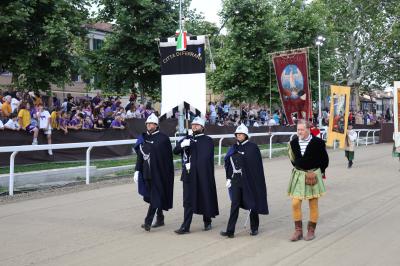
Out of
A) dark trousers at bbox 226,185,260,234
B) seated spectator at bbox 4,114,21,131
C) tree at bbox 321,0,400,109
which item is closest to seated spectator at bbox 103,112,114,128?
seated spectator at bbox 4,114,21,131

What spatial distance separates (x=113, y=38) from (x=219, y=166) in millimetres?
10189

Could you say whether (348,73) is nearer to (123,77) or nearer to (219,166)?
(123,77)

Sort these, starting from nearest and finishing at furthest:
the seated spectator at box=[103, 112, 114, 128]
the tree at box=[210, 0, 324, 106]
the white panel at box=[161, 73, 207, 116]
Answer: the white panel at box=[161, 73, 207, 116] < the seated spectator at box=[103, 112, 114, 128] < the tree at box=[210, 0, 324, 106]

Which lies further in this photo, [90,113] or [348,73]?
[348,73]

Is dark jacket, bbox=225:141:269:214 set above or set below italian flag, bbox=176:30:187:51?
below

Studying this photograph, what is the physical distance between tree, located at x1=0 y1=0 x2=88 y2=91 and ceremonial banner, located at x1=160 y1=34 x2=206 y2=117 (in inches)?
201

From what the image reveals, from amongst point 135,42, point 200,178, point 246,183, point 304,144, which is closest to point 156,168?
point 200,178

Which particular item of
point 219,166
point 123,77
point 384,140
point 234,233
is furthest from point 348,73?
point 234,233

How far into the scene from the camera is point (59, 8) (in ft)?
68.9

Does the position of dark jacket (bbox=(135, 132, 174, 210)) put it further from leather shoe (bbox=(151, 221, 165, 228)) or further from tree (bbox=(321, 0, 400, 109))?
tree (bbox=(321, 0, 400, 109))

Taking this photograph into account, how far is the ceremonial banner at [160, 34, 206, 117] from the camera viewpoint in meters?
16.7

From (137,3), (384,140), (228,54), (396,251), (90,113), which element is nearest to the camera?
(396,251)

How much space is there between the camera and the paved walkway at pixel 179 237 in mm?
7043

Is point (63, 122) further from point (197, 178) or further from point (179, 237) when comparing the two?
point (179, 237)
